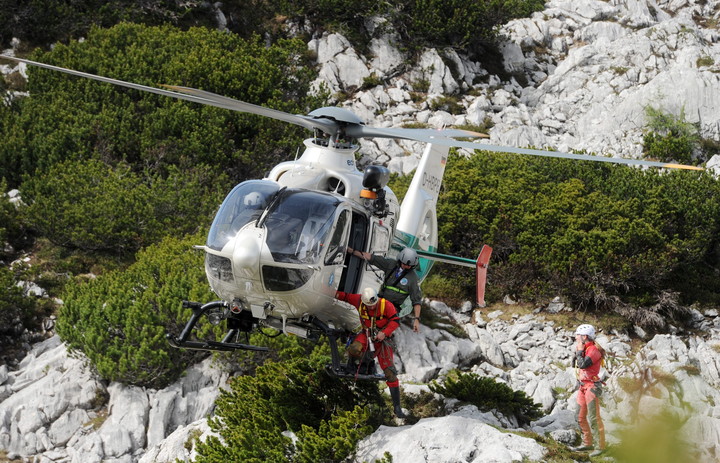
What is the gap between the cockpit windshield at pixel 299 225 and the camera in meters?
8.20

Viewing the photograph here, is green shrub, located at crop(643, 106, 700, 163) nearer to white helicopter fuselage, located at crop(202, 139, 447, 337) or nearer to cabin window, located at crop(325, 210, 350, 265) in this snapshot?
white helicopter fuselage, located at crop(202, 139, 447, 337)

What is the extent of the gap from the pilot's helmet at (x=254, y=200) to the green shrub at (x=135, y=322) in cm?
529

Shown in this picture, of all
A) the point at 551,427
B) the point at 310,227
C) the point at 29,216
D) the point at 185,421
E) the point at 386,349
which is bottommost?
the point at 185,421

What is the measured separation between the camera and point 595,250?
19391 mm

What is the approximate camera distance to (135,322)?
14352 millimetres

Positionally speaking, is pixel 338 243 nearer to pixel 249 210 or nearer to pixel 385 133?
pixel 249 210

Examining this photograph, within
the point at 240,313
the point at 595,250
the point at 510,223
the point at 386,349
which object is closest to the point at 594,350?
the point at 386,349

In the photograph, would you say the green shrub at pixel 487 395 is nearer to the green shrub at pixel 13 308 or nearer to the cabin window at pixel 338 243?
the cabin window at pixel 338 243

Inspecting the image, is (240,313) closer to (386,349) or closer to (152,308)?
(386,349)

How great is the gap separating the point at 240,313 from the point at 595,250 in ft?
43.6

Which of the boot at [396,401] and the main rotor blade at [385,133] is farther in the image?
the boot at [396,401]

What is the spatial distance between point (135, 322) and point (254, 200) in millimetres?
6943

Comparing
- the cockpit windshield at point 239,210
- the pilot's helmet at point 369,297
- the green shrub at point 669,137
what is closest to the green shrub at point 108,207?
the cockpit windshield at point 239,210

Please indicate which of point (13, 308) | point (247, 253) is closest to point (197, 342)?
point (247, 253)
